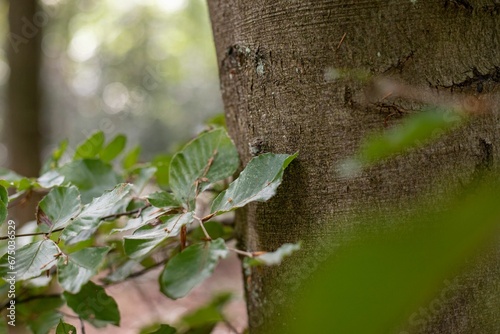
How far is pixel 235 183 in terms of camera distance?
2.11ft

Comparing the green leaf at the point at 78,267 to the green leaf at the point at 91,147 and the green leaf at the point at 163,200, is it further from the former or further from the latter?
the green leaf at the point at 91,147

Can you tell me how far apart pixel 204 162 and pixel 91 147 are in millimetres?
323

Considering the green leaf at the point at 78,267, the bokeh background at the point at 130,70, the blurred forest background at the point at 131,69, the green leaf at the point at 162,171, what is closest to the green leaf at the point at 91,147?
the green leaf at the point at 162,171

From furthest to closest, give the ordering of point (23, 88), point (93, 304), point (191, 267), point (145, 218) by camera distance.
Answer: point (23, 88) < point (93, 304) < point (145, 218) < point (191, 267)

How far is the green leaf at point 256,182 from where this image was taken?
2.01 ft

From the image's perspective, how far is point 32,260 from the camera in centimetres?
66

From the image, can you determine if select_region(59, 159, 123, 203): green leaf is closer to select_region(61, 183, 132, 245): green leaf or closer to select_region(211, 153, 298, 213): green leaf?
select_region(61, 183, 132, 245): green leaf

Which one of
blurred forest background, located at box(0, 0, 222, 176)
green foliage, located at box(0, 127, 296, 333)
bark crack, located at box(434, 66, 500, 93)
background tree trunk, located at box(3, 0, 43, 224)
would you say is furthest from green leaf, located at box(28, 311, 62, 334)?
blurred forest background, located at box(0, 0, 222, 176)

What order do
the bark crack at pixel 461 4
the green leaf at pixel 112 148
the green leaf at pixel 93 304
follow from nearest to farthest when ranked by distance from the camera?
1. the bark crack at pixel 461 4
2. the green leaf at pixel 93 304
3. the green leaf at pixel 112 148

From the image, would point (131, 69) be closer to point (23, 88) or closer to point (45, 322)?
point (23, 88)

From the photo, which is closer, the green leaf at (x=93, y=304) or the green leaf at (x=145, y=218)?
the green leaf at (x=145, y=218)

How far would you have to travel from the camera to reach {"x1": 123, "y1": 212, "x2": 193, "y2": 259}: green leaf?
Result: 0.60 m

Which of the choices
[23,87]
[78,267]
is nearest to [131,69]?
[23,87]

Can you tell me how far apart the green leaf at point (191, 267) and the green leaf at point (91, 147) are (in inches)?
17.4
